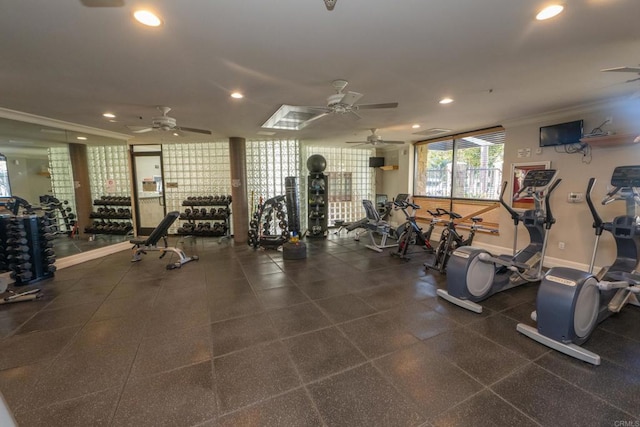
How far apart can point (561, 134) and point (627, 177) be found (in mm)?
1483

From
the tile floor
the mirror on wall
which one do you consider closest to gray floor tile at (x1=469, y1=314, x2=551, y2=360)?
the tile floor

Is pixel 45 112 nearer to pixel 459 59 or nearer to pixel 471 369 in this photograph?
pixel 459 59

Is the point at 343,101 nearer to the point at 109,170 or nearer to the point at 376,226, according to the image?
the point at 376,226

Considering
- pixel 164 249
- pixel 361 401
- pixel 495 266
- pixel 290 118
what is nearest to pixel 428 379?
pixel 361 401

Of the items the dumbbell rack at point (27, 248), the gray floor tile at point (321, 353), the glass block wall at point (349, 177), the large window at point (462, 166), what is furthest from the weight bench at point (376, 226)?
the dumbbell rack at point (27, 248)

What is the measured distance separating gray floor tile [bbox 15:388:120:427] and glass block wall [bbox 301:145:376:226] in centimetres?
679

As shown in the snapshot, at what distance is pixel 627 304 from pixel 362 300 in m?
3.18

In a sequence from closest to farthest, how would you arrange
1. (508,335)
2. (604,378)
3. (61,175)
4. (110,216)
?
(604,378), (508,335), (61,175), (110,216)

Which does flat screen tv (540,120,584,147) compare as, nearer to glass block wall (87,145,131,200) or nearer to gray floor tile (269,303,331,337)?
gray floor tile (269,303,331,337)

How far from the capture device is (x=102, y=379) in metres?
1.98

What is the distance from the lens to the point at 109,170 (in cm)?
634

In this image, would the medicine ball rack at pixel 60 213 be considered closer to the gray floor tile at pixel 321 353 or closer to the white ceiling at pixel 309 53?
the white ceiling at pixel 309 53

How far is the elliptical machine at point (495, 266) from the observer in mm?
3082

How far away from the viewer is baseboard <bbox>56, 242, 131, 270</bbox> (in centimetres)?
461
